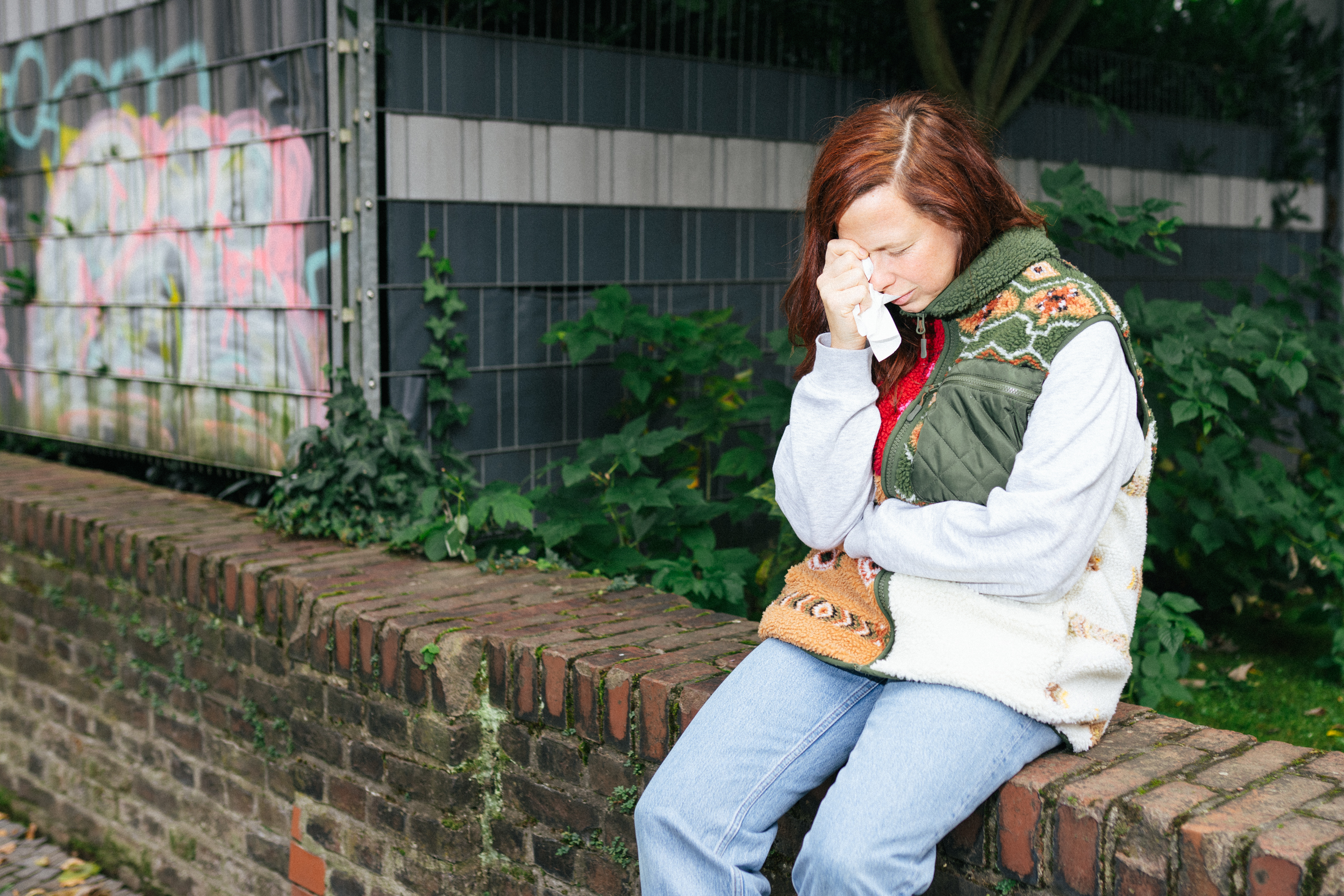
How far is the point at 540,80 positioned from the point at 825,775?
2.80 meters

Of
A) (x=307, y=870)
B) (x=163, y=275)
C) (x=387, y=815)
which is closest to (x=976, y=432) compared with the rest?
(x=387, y=815)

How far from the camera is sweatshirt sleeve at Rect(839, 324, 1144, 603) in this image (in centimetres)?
177

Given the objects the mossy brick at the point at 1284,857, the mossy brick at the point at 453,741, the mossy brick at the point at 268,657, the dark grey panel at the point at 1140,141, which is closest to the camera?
the mossy brick at the point at 1284,857

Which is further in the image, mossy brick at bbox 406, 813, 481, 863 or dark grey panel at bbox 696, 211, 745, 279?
dark grey panel at bbox 696, 211, 745, 279

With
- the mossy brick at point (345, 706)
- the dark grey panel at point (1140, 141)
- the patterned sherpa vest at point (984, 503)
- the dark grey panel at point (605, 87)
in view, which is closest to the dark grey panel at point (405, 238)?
the dark grey panel at point (605, 87)

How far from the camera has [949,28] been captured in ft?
17.4

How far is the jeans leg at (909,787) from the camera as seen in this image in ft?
5.51

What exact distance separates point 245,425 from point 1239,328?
10.6ft

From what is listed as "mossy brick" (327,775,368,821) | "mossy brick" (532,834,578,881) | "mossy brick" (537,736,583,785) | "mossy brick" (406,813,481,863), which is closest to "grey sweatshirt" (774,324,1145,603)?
"mossy brick" (537,736,583,785)

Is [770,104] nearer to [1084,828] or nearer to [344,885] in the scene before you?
[344,885]

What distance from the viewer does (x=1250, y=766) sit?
1.93 m

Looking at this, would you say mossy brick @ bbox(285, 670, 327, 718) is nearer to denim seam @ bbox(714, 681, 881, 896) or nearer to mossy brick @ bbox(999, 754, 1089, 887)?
denim seam @ bbox(714, 681, 881, 896)

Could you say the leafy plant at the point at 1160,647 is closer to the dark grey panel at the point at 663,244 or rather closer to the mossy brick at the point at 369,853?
the mossy brick at the point at 369,853

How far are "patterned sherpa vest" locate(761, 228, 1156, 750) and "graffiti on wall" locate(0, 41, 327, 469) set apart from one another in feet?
7.88
